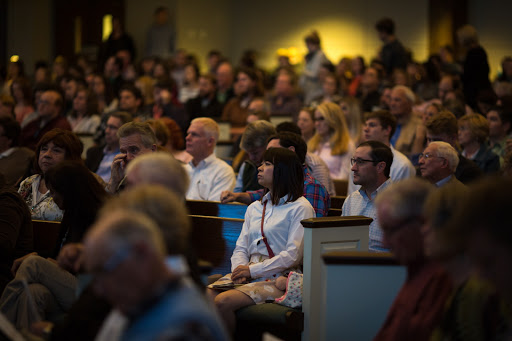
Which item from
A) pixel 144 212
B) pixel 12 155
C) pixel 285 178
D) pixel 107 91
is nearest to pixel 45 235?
pixel 285 178

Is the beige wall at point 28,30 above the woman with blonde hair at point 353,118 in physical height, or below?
above

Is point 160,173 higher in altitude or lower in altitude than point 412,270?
higher

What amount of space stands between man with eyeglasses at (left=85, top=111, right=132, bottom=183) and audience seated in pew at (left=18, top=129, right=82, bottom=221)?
1.26 meters

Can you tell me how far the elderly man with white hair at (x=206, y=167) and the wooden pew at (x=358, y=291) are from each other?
7.87ft

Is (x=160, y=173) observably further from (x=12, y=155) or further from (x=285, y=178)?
(x=12, y=155)

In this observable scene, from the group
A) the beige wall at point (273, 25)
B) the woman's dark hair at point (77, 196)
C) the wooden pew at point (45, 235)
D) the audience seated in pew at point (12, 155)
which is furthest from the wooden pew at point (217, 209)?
the beige wall at point (273, 25)

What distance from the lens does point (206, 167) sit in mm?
5719

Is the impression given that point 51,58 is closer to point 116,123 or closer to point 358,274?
point 116,123

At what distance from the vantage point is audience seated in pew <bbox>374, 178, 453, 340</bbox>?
230 cm

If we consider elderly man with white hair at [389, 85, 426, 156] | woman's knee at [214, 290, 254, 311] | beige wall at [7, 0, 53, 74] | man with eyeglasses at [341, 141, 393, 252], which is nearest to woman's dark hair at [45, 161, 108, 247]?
woman's knee at [214, 290, 254, 311]

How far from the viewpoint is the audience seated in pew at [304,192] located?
14.1 feet

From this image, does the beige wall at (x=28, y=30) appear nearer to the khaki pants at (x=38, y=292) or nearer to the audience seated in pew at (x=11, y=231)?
the audience seated in pew at (x=11, y=231)

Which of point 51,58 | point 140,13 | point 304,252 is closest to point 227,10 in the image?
point 140,13

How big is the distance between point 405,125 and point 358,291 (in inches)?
155
